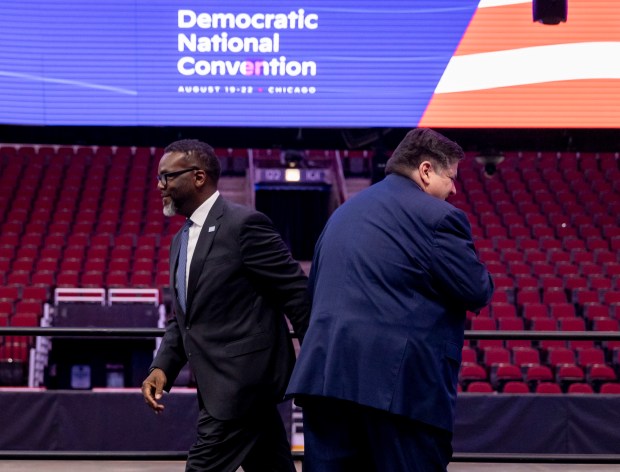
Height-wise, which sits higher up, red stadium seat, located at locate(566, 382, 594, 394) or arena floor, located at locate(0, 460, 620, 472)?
arena floor, located at locate(0, 460, 620, 472)

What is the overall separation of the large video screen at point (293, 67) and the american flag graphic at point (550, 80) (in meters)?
0.01

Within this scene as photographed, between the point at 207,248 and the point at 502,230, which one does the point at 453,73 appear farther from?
the point at 207,248

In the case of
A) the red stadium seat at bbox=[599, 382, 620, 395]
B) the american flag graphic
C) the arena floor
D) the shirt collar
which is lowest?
the red stadium seat at bbox=[599, 382, 620, 395]

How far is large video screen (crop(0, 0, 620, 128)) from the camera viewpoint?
35.4 ft

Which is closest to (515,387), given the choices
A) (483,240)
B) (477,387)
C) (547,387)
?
(547,387)

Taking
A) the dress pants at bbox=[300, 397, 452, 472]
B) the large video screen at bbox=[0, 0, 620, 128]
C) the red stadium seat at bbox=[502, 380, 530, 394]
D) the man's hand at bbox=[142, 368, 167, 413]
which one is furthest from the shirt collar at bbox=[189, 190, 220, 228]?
the red stadium seat at bbox=[502, 380, 530, 394]

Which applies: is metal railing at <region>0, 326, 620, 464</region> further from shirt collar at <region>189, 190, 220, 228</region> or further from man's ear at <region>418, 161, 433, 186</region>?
man's ear at <region>418, 161, 433, 186</region>

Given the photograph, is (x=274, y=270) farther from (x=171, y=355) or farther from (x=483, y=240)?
(x=483, y=240)

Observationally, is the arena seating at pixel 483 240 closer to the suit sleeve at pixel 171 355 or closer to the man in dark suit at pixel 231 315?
the suit sleeve at pixel 171 355

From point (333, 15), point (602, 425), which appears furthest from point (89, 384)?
point (602, 425)

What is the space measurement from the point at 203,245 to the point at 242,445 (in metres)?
0.61

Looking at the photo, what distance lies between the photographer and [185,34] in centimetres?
1085

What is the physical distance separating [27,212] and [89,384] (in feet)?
16.1

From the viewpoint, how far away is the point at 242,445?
3.00 meters
